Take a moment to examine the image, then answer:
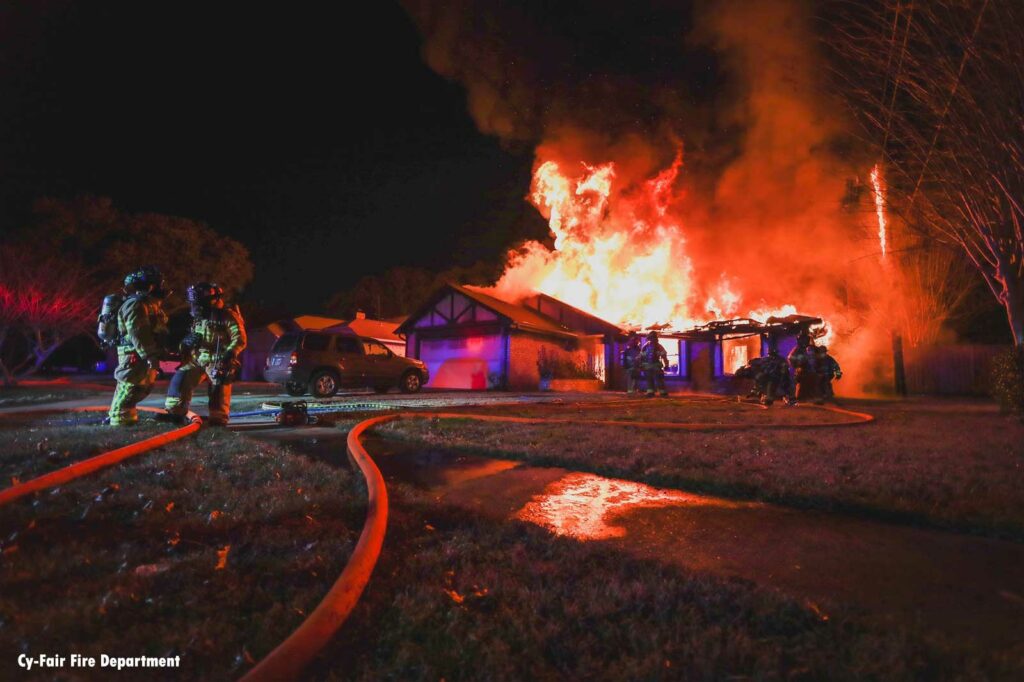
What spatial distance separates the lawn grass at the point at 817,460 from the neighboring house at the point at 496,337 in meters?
12.7

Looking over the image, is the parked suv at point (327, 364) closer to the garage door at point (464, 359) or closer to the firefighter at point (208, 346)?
the garage door at point (464, 359)

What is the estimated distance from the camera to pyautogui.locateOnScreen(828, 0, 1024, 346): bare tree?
261 inches

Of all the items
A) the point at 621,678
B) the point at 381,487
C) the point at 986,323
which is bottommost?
the point at 621,678

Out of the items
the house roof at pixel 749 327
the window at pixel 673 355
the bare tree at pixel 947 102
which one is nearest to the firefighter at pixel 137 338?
the bare tree at pixel 947 102

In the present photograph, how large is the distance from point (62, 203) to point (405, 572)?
31.8 metres

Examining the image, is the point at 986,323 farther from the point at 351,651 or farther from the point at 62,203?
the point at 62,203

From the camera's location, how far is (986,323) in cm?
2494

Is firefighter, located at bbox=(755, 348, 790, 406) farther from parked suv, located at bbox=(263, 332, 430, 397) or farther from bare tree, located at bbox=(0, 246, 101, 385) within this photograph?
bare tree, located at bbox=(0, 246, 101, 385)

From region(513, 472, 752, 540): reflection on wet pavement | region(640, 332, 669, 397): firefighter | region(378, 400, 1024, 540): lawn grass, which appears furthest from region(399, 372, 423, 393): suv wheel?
region(513, 472, 752, 540): reflection on wet pavement

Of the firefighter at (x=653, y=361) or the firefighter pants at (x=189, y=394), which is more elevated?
the firefighter at (x=653, y=361)

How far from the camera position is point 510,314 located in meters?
20.9

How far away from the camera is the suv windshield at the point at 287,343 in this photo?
14142 mm

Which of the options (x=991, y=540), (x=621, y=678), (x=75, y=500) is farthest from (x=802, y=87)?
(x=75, y=500)

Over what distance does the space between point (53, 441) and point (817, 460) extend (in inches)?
300
